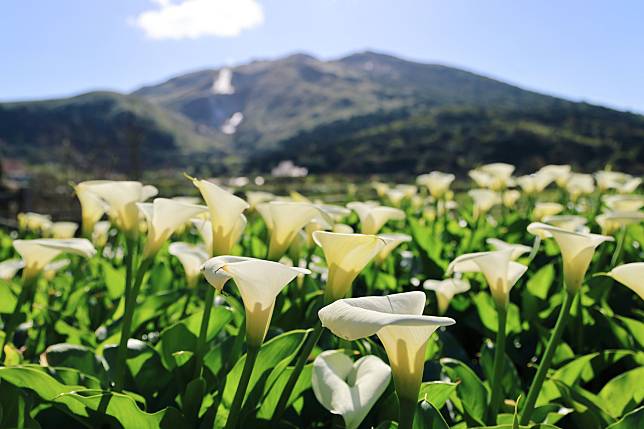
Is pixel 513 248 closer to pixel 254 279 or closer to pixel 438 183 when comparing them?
pixel 254 279

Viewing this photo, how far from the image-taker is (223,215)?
3.93ft

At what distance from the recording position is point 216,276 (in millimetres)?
819

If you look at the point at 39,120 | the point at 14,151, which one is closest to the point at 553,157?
the point at 14,151

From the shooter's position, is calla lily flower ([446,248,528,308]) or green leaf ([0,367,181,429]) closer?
green leaf ([0,367,181,429])

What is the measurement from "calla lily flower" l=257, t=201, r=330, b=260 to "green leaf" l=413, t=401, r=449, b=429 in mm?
458

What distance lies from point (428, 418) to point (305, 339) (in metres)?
0.35

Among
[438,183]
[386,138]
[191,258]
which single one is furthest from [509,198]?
[386,138]

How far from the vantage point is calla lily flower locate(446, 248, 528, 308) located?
1.23 metres

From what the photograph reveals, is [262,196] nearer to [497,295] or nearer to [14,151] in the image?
[497,295]

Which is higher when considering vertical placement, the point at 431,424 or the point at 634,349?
the point at 431,424

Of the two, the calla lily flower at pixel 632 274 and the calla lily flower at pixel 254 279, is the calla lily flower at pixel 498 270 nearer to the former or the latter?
the calla lily flower at pixel 632 274

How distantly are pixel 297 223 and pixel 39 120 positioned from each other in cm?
15961

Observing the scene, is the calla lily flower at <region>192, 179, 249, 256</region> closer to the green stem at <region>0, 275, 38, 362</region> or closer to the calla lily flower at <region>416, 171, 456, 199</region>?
the green stem at <region>0, 275, 38, 362</region>

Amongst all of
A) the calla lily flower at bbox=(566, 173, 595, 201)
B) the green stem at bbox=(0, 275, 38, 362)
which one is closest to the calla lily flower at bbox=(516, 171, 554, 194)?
the calla lily flower at bbox=(566, 173, 595, 201)
